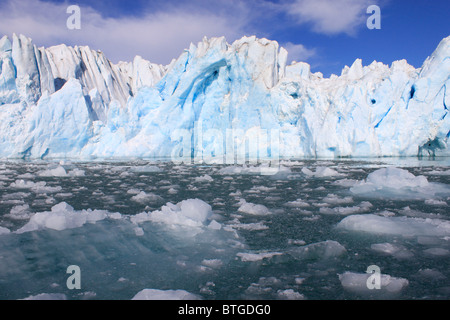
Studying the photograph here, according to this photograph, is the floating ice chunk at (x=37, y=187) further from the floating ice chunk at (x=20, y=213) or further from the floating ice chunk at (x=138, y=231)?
the floating ice chunk at (x=138, y=231)

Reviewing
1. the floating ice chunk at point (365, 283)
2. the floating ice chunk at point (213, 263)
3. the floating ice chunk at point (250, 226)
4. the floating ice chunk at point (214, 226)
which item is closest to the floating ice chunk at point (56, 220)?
the floating ice chunk at point (214, 226)

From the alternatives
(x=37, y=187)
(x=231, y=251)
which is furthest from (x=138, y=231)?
(x=37, y=187)

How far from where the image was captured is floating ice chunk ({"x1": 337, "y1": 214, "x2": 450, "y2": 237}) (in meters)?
2.96

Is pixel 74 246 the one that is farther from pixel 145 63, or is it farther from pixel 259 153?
pixel 145 63

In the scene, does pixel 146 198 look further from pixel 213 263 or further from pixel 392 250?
pixel 392 250

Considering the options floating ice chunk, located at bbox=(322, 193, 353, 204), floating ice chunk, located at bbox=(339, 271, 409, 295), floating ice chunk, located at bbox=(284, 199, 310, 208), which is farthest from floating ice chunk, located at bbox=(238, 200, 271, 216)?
floating ice chunk, located at bbox=(339, 271, 409, 295)

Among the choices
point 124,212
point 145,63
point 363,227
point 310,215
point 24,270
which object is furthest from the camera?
point 145,63

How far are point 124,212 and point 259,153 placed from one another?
49.3 ft

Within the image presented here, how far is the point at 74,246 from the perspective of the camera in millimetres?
2756

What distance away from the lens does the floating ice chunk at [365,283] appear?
1854 mm

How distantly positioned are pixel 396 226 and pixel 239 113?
1658 cm

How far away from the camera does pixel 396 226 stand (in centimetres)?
305
